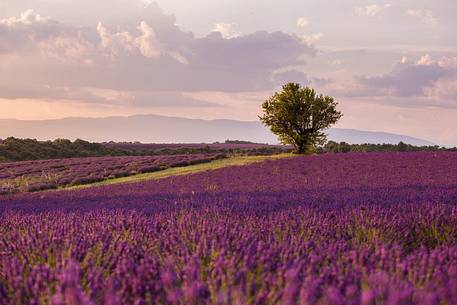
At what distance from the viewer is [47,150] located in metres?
42.9

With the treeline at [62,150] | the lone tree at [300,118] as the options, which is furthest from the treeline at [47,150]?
the lone tree at [300,118]

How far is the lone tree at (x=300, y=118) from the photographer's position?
28344 millimetres

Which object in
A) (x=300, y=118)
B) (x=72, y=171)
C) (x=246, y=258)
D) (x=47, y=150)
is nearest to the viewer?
(x=246, y=258)

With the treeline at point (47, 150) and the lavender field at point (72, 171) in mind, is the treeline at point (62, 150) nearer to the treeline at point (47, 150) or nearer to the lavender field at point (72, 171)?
the treeline at point (47, 150)

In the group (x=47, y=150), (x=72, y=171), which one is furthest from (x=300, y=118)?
(x=47, y=150)

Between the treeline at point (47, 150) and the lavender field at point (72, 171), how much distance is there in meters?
14.8

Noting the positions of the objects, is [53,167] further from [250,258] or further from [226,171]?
[250,258]

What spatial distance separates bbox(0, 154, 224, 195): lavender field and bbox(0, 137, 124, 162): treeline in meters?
14.8

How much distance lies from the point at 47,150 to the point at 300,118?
2398cm

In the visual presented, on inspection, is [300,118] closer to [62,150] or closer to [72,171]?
[72,171]

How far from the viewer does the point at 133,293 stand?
229 cm

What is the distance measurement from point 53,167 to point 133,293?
22.3m

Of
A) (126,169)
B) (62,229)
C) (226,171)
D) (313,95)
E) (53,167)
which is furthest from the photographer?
(313,95)

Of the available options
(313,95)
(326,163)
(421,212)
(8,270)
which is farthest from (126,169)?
(8,270)
